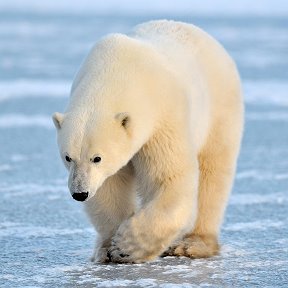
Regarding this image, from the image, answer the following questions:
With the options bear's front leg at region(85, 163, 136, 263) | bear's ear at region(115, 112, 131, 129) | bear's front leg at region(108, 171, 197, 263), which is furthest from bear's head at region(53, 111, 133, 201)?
bear's front leg at region(85, 163, 136, 263)

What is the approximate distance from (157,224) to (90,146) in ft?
1.71

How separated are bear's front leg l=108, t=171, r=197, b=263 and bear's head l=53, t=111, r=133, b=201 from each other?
31 cm

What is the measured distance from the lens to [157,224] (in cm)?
380

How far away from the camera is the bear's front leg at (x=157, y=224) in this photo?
3803 millimetres

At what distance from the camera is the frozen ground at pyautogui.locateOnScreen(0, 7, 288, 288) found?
3.67m

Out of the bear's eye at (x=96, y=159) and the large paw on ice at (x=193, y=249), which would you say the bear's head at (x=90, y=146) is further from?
the large paw on ice at (x=193, y=249)

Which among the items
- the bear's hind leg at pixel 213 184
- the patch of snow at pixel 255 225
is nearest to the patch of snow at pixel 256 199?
the patch of snow at pixel 255 225

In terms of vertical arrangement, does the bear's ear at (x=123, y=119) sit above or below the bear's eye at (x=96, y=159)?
above

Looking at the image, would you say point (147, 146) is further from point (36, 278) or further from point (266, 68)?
point (266, 68)

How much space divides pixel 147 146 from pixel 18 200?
173 centimetres

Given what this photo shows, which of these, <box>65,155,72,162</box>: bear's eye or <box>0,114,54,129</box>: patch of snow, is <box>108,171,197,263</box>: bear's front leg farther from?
<box>0,114,54,129</box>: patch of snow

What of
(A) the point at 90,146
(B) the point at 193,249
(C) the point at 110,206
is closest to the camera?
(A) the point at 90,146

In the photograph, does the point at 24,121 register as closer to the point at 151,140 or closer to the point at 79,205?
the point at 79,205

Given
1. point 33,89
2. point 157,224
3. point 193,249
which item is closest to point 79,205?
point 193,249
